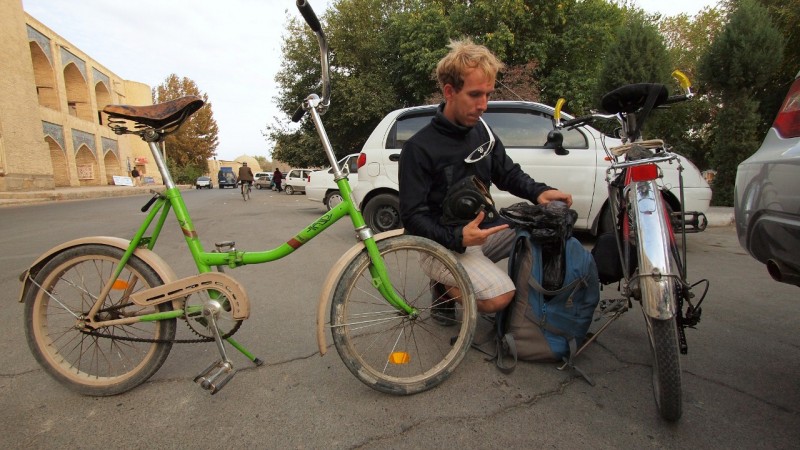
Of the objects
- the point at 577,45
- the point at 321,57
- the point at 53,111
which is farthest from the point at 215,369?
the point at 53,111

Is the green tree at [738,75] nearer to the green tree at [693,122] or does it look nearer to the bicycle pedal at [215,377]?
the green tree at [693,122]

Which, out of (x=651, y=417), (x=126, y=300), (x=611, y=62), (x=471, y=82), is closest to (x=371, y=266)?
(x=471, y=82)

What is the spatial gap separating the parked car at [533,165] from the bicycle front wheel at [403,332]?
3031mm

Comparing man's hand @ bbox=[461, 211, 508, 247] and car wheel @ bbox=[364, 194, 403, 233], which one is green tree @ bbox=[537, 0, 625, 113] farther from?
man's hand @ bbox=[461, 211, 508, 247]

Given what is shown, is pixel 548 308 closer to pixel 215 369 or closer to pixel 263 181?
pixel 215 369

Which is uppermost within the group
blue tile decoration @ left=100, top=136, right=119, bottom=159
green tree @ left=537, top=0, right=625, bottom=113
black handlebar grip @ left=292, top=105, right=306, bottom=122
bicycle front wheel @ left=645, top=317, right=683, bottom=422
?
green tree @ left=537, top=0, right=625, bottom=113

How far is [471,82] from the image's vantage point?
2.14 metres

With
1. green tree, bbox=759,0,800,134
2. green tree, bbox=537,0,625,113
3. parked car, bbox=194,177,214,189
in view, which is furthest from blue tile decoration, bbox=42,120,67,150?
green tree, bbox=759,0,800,134

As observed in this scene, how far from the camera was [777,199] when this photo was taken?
65.9 inches

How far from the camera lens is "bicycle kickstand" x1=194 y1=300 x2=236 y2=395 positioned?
6.01 feet

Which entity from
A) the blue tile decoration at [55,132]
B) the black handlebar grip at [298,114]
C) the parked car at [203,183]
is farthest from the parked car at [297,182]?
the parked car at [203,183]

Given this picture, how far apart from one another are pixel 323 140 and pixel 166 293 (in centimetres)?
106

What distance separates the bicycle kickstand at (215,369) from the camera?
1.83m

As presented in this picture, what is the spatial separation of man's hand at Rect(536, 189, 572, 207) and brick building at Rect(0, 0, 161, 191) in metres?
15.3
